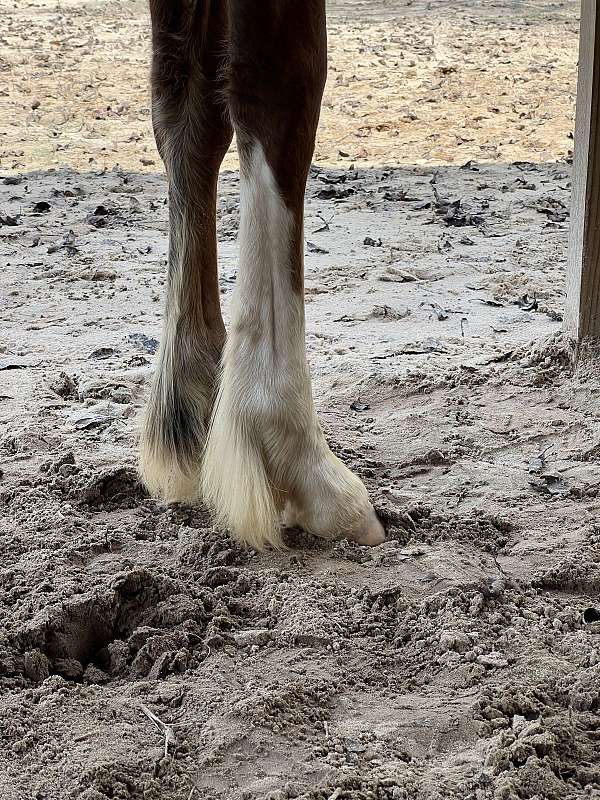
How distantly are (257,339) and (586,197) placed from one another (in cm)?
135

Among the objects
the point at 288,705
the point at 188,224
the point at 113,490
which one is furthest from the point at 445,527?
the point at 188,224

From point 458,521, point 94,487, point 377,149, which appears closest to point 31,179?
point 377,149

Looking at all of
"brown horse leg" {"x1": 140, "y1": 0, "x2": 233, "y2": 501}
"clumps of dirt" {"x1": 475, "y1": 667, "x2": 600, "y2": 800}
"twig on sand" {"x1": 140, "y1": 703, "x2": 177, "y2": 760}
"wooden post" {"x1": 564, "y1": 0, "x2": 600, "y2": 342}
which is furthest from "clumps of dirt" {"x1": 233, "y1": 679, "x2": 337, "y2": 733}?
"wooden post" {"x1": 564, "y1": 0, "x2": 600, "y2": 342}

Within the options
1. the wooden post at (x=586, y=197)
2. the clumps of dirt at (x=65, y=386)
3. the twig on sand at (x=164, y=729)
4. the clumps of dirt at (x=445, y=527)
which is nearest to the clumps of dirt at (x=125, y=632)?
the twig on sand at (x=164, y=729)

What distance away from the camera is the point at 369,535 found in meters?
2.46

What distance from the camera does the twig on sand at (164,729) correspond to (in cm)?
176

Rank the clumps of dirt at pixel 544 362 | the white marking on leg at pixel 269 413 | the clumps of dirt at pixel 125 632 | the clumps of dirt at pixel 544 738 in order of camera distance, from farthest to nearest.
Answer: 1. the clumps of dirt at pixel 544 362
2. the white marking on leg at pixel 269 413
3. the clumps of dirt at pixel 125 632
4. the clumps of dirt at pixel 544 738

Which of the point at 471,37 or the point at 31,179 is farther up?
the point at 471,37

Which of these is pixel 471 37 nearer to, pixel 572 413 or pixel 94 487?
pixel 572 413

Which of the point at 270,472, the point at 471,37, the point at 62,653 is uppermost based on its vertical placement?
the point at 471,37

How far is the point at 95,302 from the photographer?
14.2 feet

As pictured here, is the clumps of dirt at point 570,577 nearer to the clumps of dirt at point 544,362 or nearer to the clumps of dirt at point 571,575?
the clumps of dirt at point 571,575

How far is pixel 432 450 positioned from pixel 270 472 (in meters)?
0.65

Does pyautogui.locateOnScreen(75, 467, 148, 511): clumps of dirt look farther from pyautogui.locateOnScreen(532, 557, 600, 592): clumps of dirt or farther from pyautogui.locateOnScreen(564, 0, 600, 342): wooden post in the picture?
pyautogui.locateOnScreen(564, 0, 600, 342): wooden post
